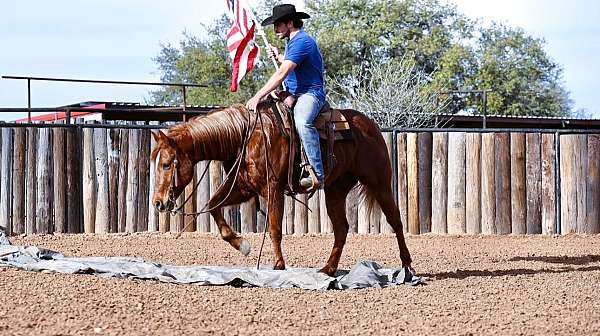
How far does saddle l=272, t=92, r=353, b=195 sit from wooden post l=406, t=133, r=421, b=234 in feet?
15.8

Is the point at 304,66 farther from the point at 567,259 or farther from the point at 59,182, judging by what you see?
the point at 59,182

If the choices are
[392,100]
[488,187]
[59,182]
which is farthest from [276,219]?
[392,100]

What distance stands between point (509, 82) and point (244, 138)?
3622cm

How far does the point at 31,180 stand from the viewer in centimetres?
1338

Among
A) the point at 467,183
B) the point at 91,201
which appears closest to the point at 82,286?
the point at 91,201

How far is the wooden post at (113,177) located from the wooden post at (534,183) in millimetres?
5610

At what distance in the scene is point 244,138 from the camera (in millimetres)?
8953

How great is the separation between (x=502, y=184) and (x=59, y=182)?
19.6ft

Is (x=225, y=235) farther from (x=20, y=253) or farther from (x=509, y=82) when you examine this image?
(x=509, y=82)

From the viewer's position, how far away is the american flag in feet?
35.9

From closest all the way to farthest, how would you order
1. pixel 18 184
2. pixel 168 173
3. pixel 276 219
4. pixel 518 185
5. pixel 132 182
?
pixel 168 173, pixel 276 219, pixel 18 184, pixel 132 182, pixel 518 185

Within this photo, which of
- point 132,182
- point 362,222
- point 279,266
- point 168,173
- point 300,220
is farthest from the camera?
point 362,222

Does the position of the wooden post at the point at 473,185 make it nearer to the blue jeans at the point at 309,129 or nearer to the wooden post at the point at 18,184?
the blue jeans at the point at 309,129

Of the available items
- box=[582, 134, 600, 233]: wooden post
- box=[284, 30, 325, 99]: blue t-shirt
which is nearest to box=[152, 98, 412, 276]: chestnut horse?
box=[284, 30, 325, 99]: blue t-shirt
